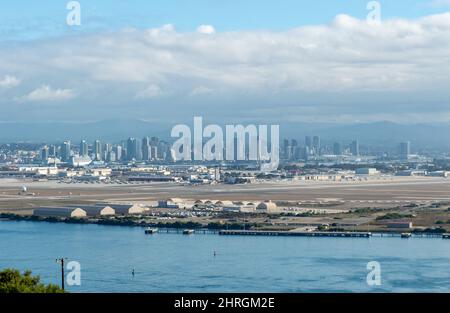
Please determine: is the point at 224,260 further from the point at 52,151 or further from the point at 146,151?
the point at 52,151

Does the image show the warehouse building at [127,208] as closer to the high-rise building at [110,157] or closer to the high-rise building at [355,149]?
the high-rise building at [110,157]

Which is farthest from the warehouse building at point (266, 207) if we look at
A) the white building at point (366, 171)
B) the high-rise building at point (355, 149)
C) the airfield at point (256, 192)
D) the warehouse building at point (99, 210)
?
the high-rise building at point (355, 149)

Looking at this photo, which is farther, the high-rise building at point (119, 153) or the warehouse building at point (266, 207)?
the high-rise building at point (119, 153)

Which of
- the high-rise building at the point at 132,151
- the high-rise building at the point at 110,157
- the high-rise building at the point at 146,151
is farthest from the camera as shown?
the high-rise building at the point at 132,151

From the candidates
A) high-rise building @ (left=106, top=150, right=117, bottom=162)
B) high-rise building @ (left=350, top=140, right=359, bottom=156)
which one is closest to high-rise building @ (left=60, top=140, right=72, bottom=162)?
high-rise building @ (left=106, top=150, right=117, bottom=162)

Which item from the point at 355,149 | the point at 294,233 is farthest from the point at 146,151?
the point at 294,233

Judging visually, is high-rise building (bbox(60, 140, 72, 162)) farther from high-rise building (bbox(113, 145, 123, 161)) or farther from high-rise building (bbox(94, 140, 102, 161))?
high-rise building (bbox(113, 145, 123, 161))

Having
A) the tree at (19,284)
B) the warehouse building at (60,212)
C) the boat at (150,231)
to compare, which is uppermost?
the tree at (19,284)

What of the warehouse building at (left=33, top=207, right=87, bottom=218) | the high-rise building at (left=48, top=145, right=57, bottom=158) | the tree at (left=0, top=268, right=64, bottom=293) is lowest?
the warehouse building at (left=33, top=207, right=87, bottom=218)

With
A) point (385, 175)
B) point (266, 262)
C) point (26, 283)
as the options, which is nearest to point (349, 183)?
point (385, 175)
